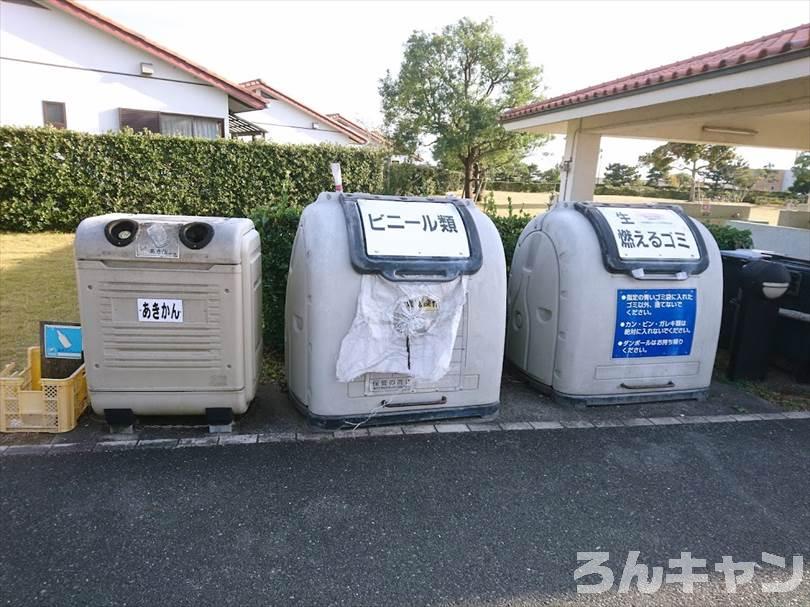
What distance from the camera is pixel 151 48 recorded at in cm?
1225

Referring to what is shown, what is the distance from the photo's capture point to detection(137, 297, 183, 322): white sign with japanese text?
298 cm

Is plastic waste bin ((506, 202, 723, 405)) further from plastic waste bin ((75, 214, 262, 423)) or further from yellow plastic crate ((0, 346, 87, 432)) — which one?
yellow plastic crate ((0, 346, 87, 432))

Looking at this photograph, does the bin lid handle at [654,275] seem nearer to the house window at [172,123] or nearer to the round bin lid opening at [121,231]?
the round bin lid opening at [121,231]

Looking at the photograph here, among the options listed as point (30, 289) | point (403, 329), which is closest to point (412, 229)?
point (403, 329)

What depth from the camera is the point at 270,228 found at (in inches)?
170

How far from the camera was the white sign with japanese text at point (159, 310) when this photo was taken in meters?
2.98

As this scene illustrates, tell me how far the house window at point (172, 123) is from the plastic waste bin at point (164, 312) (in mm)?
10123

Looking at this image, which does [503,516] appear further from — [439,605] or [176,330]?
[176,330]

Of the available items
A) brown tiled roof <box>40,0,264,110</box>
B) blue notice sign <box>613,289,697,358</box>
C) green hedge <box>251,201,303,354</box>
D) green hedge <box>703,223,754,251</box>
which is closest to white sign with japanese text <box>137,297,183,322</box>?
green hedge <box>251,201,303,354</box>

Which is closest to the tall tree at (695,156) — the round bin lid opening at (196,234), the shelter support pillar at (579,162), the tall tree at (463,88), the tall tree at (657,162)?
the tall tree at (657,162)

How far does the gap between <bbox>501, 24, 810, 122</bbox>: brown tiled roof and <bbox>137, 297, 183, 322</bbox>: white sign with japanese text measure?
5857 mm

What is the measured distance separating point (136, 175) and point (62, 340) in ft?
27.2

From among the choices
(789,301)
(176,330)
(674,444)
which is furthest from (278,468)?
(789,301)

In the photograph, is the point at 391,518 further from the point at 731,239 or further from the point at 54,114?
the point at 54,114
